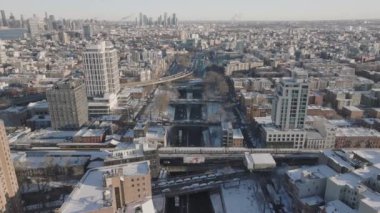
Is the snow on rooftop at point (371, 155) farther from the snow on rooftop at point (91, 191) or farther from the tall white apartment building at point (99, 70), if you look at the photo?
the tall white apartment building at point (99, 70)

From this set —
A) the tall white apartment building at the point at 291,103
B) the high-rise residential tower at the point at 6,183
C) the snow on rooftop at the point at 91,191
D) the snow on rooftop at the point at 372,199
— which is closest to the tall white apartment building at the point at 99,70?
the high-rise residential tower at the point at 6,183

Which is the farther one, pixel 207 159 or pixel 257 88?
pixel 257 88

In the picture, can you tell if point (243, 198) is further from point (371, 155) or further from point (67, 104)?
point (67, 104)

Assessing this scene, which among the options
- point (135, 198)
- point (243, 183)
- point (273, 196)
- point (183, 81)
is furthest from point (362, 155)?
point (183, 81)

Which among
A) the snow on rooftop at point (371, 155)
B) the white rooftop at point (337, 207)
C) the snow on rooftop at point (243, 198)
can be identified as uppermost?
the snow on rooftop at point (371, 155)

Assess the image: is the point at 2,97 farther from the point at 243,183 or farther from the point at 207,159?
the point at 243,183

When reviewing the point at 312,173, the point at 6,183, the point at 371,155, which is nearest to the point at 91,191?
the point at 6,183

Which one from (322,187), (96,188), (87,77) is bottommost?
(322,187)
